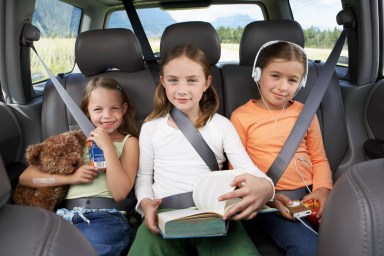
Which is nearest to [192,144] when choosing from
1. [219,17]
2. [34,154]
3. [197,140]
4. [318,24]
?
[197,140]

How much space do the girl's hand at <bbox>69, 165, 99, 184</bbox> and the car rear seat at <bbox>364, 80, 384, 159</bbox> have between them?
4.59ft

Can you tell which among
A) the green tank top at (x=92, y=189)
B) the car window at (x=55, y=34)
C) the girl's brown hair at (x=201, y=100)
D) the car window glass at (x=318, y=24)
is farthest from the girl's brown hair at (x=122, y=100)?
the car window glass at (x=318, y=24)

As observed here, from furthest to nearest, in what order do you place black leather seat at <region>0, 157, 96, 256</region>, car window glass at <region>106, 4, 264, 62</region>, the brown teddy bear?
car window glass at <region>106, 4, 264, 62</region> → the brown teddy bear → black leather seat at <region>0, 157, 96, 256</region>

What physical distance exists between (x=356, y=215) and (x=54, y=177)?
4.39ft

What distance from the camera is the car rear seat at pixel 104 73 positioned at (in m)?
2.13

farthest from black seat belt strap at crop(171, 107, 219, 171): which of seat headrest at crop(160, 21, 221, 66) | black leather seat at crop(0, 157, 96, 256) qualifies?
black leather seat at crop(0, 157, 96, 256)

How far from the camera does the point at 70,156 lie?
1.76 m

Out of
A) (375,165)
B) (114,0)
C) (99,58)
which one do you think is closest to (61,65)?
(114,0)

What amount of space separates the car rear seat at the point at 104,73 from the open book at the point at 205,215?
848mm

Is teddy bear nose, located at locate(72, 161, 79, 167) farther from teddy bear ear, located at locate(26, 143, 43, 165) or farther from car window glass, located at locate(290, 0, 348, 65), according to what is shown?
car window glass, located at locate(290, 0, 348, 65)

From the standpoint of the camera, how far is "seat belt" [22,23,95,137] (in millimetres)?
1867

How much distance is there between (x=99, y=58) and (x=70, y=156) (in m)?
0.65

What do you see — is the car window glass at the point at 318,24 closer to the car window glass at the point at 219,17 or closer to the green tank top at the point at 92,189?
the car window glass at the point at 219,17

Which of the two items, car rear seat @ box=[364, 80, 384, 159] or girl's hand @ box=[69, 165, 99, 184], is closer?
girl's hand @ box=[69, 165, 99, 184]
